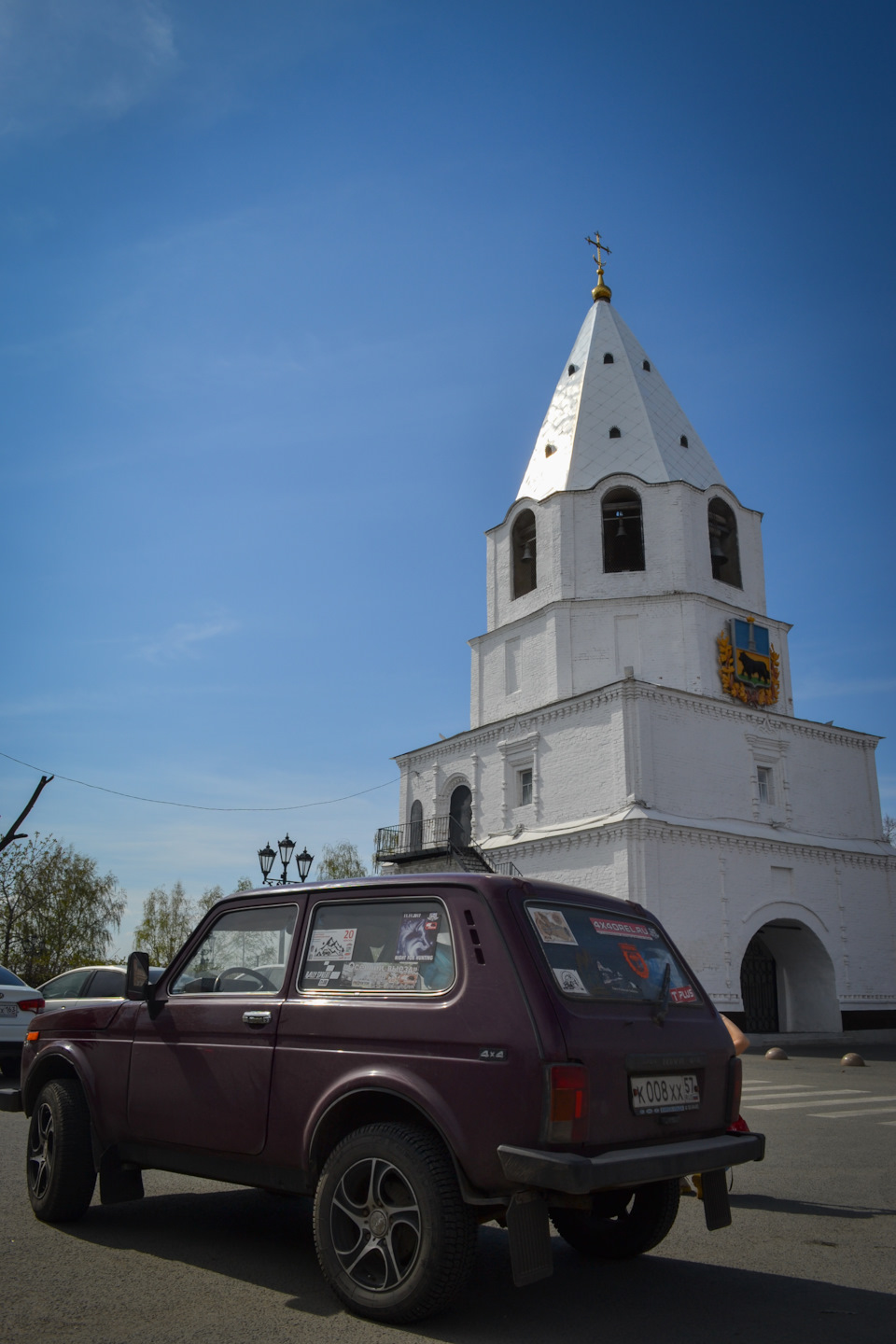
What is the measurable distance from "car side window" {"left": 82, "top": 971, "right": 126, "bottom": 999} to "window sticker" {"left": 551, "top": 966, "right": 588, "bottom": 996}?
9.32m

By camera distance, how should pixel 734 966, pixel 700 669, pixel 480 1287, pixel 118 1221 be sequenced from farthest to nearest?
pixel 700 669, pixel 734 966, pixel 118 1221, pixel 480 1287

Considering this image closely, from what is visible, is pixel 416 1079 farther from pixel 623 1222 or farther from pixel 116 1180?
pixel 116 1180

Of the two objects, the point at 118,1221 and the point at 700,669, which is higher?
the point at 700,669

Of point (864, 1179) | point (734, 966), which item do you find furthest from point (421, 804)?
point (864, 1179)

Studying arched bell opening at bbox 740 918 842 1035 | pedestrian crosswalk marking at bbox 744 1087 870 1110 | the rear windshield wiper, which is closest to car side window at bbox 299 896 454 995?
the rear windshield wiper

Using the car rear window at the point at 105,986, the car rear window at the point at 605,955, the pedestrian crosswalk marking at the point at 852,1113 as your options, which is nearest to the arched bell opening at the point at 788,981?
the pedestrian crosswalk marking at the point at 852,1113

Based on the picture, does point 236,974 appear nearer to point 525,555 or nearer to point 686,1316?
point 686,1316

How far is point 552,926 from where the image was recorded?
4684 mm

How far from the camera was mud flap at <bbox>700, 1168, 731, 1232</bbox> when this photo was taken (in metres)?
4.84

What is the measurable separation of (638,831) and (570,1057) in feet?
76.6

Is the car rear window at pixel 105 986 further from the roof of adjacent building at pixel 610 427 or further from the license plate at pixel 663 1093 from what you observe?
the roof of adjacent building at pixel 610 427

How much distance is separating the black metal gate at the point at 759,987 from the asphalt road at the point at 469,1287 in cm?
2414

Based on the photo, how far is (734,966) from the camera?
90.3 feet

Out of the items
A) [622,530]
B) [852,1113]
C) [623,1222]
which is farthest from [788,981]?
[623,1222]
